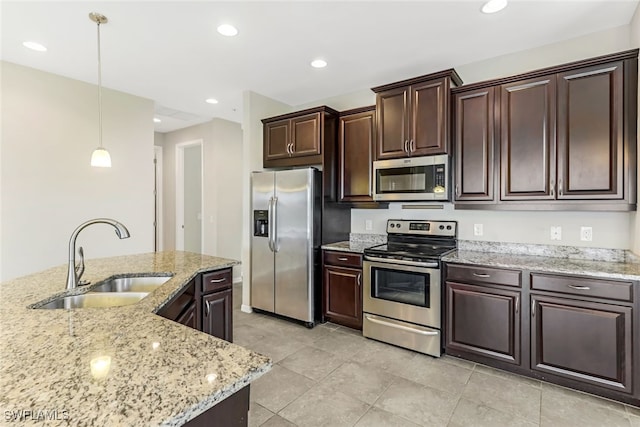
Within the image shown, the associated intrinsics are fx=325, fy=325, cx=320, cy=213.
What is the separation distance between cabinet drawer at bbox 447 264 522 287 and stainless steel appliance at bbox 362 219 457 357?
0.43 feet

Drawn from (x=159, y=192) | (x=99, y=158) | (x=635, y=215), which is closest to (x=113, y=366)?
(x=99, y=158)

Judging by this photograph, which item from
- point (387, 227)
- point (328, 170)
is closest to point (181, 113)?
point (328, 170)

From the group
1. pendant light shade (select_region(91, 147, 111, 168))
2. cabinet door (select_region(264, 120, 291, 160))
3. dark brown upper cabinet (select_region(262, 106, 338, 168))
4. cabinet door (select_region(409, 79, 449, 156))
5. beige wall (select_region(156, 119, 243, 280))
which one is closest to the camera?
pendant light shade (select_region(91, 147, 111, 168))

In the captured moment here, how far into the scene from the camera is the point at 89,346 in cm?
103

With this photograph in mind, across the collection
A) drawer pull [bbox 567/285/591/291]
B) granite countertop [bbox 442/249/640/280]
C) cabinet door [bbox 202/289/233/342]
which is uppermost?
granite countertop [bbox 442/249/640/280]

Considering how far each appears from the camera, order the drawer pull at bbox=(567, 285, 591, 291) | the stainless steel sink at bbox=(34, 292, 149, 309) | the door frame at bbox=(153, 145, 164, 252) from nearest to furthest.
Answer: the stainless steel sink at bbox=(34, 292, 149, 309), the drawer pull at bbox=(567, 285, 591, 291), the door frame at bbox=(153, 145, 164, 252)

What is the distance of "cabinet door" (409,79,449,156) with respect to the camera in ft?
9.55

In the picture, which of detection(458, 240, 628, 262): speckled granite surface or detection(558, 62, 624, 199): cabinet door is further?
detection(458, 240, 628, 262): speckled granite surface

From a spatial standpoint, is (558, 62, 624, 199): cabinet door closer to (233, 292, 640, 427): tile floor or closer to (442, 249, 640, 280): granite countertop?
(442, 249, 640, 280): granite countertop

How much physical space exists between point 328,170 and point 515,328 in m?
2.28

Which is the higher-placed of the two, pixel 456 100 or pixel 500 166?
pixel 456 100

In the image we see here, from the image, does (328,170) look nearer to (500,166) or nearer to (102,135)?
(500,166)

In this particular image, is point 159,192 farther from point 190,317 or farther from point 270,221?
point 190,317

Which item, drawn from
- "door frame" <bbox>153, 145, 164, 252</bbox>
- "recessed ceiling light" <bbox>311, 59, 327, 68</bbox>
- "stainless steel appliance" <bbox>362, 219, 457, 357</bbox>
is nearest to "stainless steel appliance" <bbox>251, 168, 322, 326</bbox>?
"stainless steel appliance" <bbox>362, 219, 457, 357</bbox>
